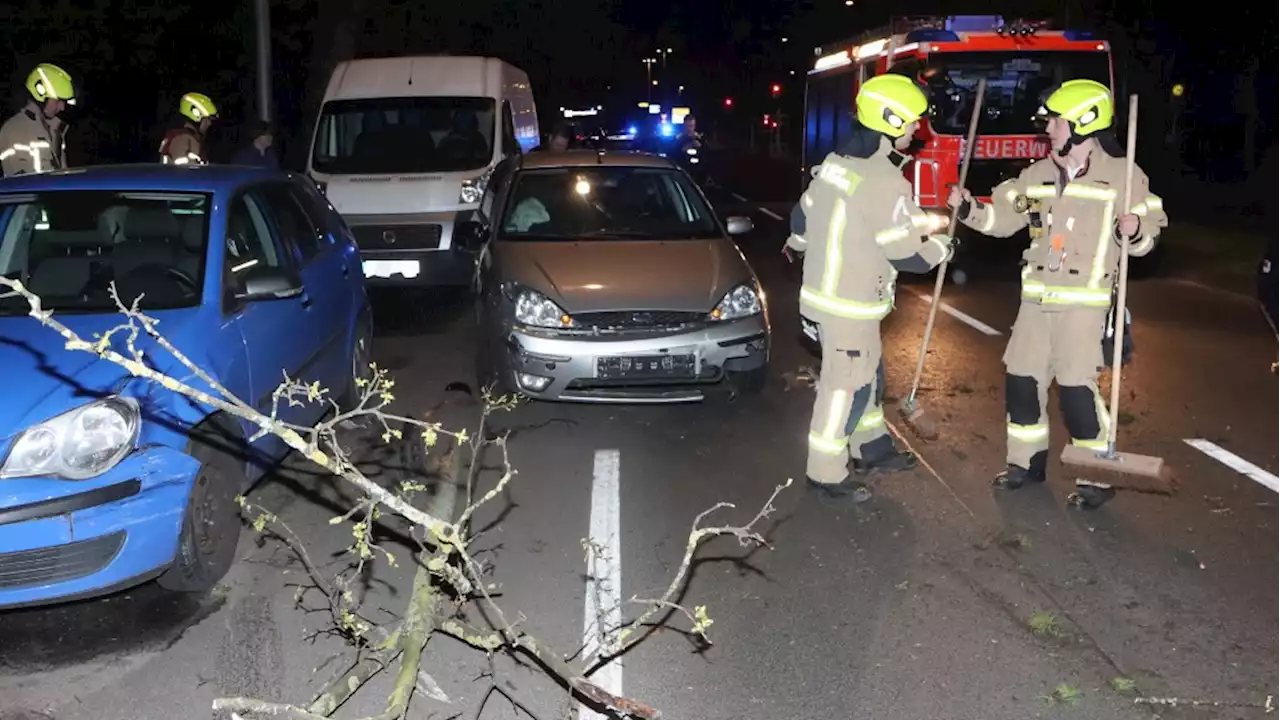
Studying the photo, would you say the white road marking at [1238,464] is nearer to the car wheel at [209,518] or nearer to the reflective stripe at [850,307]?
the reflective stripe at [850,307]

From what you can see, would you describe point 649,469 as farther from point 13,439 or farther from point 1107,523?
point 13,439

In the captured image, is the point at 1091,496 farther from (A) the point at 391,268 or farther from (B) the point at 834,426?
(A) the point at 391,268

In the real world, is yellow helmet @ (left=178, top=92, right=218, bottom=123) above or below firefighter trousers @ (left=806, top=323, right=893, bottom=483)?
above

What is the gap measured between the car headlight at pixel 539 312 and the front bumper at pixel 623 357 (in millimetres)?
70

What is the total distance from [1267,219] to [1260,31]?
13.2ft

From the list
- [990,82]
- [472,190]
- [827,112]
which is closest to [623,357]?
[472,190]

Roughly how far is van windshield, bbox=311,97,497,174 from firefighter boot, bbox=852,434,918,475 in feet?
22.1

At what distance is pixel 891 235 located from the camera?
223 inches

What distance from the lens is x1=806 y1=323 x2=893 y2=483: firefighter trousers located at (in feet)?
19.4

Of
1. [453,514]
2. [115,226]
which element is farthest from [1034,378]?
[115,226]

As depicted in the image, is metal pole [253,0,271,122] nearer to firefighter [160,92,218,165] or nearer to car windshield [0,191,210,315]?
firefighter [160,92,218,165]

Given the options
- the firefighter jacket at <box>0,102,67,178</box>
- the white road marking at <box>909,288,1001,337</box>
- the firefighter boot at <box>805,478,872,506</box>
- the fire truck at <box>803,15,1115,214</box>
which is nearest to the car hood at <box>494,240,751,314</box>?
the firefighter boot at <box>805,478,872,506</box>

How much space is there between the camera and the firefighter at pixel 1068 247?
5.82 metres

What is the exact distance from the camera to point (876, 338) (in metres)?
5.93
